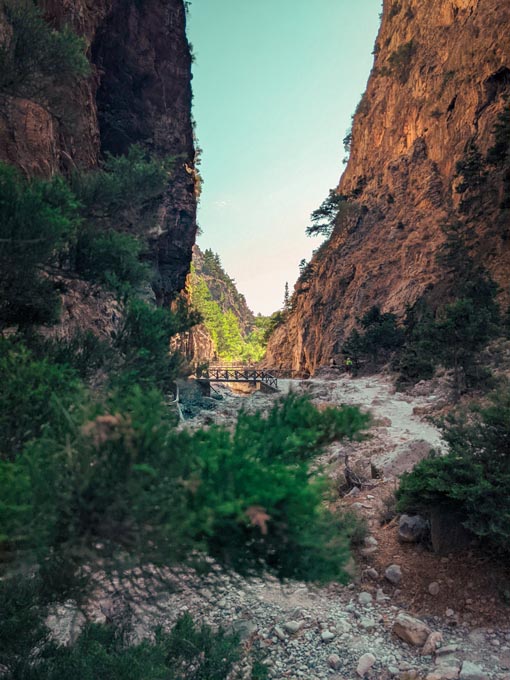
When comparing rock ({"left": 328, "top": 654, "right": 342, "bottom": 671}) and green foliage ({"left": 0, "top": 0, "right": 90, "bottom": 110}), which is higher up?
green foliage ({"left": 0, "top": 0, "right": 90, "bottom": 110})

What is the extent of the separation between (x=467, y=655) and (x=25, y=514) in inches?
162

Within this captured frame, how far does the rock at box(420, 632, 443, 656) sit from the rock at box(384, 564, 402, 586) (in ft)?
2.74

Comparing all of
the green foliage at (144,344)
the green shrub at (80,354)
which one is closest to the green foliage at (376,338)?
the green foliage at (144,344)

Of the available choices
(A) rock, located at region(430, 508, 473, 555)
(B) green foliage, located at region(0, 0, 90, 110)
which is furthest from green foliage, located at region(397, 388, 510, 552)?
(B) green foliage, located at region(0, 0, 90, 110)

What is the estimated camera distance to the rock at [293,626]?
4129mm

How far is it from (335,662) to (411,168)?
3092cm

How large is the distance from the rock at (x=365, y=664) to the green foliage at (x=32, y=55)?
21.3ft

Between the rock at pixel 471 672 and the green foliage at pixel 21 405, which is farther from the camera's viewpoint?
the rock at pixel 471 672

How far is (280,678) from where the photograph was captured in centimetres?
356

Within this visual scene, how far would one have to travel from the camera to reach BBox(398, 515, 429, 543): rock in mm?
4871

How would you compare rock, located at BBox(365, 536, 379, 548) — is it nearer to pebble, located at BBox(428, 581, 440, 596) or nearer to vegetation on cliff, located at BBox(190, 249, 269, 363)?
pebble, located at BBox(428, 581, 440, 596)

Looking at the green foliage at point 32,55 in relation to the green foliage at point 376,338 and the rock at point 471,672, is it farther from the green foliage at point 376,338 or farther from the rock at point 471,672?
the green foliage at point 376,338

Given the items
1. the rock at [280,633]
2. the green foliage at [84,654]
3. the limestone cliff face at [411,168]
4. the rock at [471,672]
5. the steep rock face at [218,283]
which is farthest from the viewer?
the steep rock face at [218,283]

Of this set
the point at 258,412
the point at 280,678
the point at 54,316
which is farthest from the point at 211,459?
the point at 280,678
